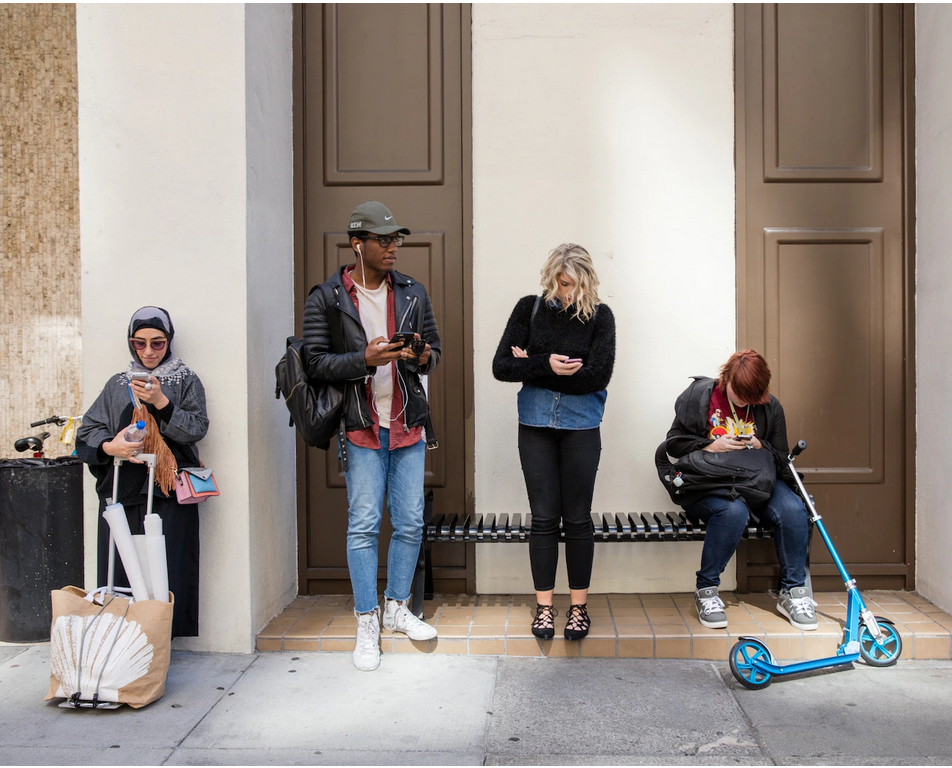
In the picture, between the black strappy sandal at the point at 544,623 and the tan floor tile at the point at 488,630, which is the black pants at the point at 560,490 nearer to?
the black strappy sandal at the point at 544,623

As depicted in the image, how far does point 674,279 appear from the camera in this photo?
4.38m

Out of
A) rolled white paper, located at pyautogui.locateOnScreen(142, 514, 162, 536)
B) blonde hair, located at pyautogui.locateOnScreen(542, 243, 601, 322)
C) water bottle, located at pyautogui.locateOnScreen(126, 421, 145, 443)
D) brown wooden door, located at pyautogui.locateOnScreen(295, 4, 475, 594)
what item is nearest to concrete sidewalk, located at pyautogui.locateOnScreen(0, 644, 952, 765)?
rolled white paper, located at pyautogui.locateOnScreen(142, 514, 162, 536)


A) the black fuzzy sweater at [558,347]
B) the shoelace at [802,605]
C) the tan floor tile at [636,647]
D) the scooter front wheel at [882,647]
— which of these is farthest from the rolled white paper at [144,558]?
the scooter front wheel at [882,647]

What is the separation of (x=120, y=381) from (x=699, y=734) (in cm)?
297

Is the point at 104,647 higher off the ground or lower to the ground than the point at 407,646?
higher

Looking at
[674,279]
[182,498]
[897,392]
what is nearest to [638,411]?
[674,279]

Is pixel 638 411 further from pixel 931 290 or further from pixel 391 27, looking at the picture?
pixel 391 27

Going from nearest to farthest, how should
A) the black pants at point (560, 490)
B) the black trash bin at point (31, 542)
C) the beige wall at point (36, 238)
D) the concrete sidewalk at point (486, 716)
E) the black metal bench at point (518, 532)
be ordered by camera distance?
the concrete sidewalk at point (486, 716) → the black pants at point (560, 490) → the black trash bin at point (31, 542) → the black metal bench at point (518, 532) → the beige wall at point (36, 238)

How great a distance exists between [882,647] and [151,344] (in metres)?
3.68

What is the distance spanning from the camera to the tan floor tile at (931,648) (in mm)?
3619

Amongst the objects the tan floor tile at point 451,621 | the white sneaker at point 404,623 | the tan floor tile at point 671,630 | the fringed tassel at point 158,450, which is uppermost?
the fringed tassel at point 158,450

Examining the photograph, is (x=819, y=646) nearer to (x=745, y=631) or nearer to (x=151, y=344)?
(x=745, y=631)

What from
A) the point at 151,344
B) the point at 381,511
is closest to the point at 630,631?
the point at 381,511

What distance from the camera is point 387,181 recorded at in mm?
4449
